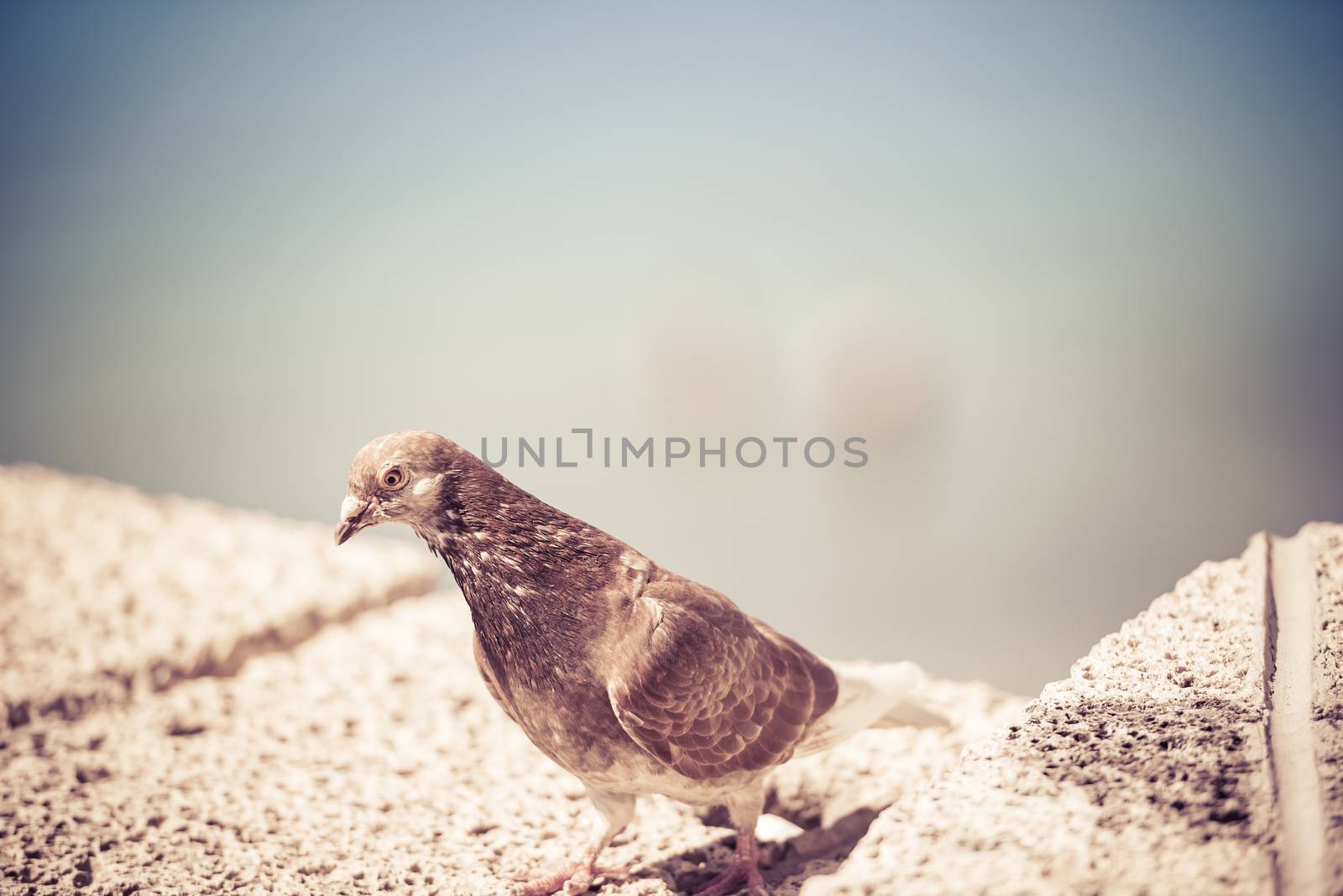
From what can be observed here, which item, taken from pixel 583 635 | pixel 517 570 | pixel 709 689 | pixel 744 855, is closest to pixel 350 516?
pixel 517 570

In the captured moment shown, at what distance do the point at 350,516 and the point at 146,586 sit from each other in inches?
154

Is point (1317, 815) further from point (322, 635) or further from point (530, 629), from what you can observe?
point (322, 635)

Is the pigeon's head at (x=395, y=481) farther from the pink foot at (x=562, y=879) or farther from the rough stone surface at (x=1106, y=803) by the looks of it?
the rough stone surface at (x=1106, y=803)

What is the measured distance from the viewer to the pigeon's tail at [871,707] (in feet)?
9.91

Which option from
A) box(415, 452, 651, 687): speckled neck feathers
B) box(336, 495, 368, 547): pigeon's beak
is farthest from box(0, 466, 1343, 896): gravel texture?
box(336, 495, 368, 547): pigeon's beak

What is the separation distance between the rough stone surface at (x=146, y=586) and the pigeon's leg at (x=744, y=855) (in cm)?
340

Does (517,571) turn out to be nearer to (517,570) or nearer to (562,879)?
(517,570)

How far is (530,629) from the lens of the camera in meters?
2.57

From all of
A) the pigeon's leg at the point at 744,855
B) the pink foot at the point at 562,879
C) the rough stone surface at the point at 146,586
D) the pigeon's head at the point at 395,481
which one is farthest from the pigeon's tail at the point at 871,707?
the rough stone surface at the point at 146,586

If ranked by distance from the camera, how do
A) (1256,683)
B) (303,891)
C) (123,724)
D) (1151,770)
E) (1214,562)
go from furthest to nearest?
(123,724), (1214,562), (303,891), (1256,683), (1151,770)

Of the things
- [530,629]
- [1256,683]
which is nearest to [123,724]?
[530,629]

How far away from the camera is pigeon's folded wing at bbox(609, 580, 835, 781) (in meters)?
2.54

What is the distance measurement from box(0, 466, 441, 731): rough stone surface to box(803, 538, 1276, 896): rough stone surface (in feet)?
13.6

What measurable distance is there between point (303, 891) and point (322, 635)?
2890 millimetres
